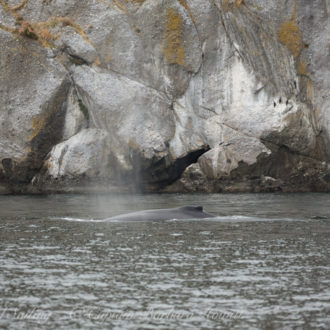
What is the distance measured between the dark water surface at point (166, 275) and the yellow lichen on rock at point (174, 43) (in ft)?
91.6

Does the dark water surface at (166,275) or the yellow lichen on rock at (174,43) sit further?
the yellow lichen on rock at (174,43)

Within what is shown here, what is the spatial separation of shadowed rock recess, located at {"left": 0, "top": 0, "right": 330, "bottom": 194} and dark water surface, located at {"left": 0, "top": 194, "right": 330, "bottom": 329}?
22.8m

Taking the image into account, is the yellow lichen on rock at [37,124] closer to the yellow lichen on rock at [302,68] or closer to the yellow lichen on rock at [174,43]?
the yellow lichen on rock at [174,43]

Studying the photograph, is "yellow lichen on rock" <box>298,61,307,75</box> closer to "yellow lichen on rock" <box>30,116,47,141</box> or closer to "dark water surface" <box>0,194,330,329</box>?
"yellow lichen on rock" <box>30,116,47,141</box>

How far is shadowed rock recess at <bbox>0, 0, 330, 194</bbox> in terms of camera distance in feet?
142

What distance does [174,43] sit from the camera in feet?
156

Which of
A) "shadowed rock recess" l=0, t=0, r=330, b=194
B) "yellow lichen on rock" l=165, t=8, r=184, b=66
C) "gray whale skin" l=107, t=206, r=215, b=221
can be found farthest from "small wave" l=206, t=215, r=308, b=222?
"yellow lichen on rock" l=165, t=8, r=184, b=66

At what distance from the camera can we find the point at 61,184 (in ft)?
145

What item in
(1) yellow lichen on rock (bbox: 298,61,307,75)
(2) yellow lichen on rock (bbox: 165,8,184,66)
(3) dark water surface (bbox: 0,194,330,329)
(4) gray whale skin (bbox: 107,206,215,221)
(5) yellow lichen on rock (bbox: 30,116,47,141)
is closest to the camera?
(3) dark water surface (bbox: 0,194,330,329)

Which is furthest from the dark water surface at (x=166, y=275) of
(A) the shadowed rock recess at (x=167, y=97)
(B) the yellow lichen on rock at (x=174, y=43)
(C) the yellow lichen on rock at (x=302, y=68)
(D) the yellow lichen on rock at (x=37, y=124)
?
(B) the yellow lichen on rock at (x=174, y=43)

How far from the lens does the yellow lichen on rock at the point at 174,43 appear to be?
47.2 metres

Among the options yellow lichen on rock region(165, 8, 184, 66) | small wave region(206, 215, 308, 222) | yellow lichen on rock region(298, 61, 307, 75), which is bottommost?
small wave region(206, 215, 308, 222)

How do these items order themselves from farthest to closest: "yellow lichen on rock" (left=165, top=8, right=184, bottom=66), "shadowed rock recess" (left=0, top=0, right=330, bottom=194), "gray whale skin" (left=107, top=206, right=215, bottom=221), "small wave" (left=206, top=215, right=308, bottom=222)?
1. "yellow lichen on rock" (left=165, top=8, right=184, bottom=66)
2. "shadowed rock recess" (left=0, top=0, right=330, bottom=194)
3. "small wave" (left=206, top=215, right=308, bottom=222)
4. "gray whale skin" (left=107, top=206, right=215, bottom=221)

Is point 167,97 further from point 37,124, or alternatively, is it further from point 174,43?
point 37,124
